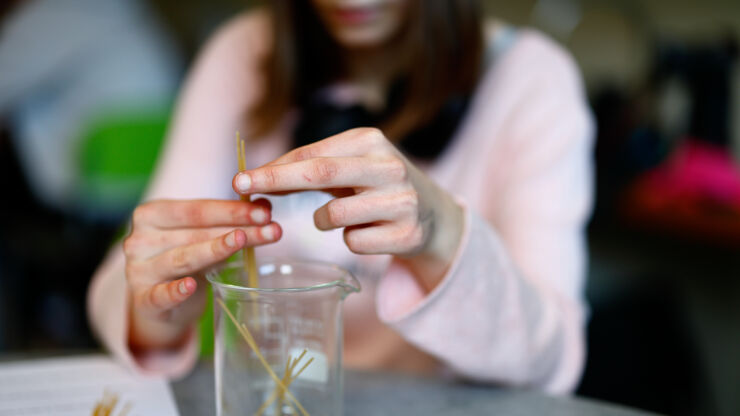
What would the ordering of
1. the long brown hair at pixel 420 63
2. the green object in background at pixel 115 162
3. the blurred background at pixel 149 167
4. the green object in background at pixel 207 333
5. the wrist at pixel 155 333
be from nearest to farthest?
the wrist at pixel 155 333
the long brown hair at pixel 420 63
the green object in background at pixel 207 333
the blurred background at pixel 149 167
the green object in background at pixel 115 162

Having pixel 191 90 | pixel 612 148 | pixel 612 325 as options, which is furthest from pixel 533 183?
pixel 612 148

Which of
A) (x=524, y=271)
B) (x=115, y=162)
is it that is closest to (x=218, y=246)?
(x=524, y=271)

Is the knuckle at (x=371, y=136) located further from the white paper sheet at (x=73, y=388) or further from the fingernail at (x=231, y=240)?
the white paper sheet at (x=73, y=388)

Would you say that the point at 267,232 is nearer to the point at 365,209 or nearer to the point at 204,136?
the point at 365,209

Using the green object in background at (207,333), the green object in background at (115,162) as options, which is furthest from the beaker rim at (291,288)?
Result: the green object in background at (115,162)

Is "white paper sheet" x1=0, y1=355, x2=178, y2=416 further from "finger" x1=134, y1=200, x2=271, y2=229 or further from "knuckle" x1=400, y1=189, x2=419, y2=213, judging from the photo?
"knuckle" x1=400, y1=189, x2=419, y2=213
